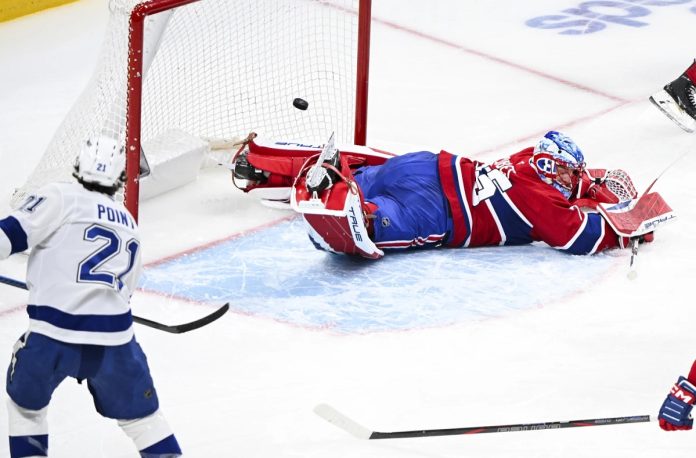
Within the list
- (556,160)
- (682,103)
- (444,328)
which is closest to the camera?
(444,328)

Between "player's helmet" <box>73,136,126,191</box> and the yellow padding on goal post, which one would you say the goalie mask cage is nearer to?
"player's helmet" <box>73,136,126,191</box>

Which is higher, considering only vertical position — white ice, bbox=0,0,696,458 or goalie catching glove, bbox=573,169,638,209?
goalie catching glove, bbox=573,169,638,209

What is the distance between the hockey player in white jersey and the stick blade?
0.51 m

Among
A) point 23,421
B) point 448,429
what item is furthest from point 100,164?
point 448,429

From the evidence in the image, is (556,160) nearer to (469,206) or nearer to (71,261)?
(469,206)

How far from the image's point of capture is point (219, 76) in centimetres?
521

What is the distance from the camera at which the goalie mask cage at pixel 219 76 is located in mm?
4410

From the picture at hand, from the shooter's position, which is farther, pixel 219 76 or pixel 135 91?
pixel 219 76

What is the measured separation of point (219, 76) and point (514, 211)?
4.46 feet

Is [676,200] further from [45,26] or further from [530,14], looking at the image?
[45,26]

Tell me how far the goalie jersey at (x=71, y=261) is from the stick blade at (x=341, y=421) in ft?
2.05

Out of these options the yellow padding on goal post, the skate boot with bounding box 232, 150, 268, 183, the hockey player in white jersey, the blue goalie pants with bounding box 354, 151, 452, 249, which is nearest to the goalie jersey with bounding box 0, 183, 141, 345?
the hockey player in white jersey

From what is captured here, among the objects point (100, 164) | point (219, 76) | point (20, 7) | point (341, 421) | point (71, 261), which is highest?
point (100, 164)

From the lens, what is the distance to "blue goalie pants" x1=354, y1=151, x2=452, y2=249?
4328mm
